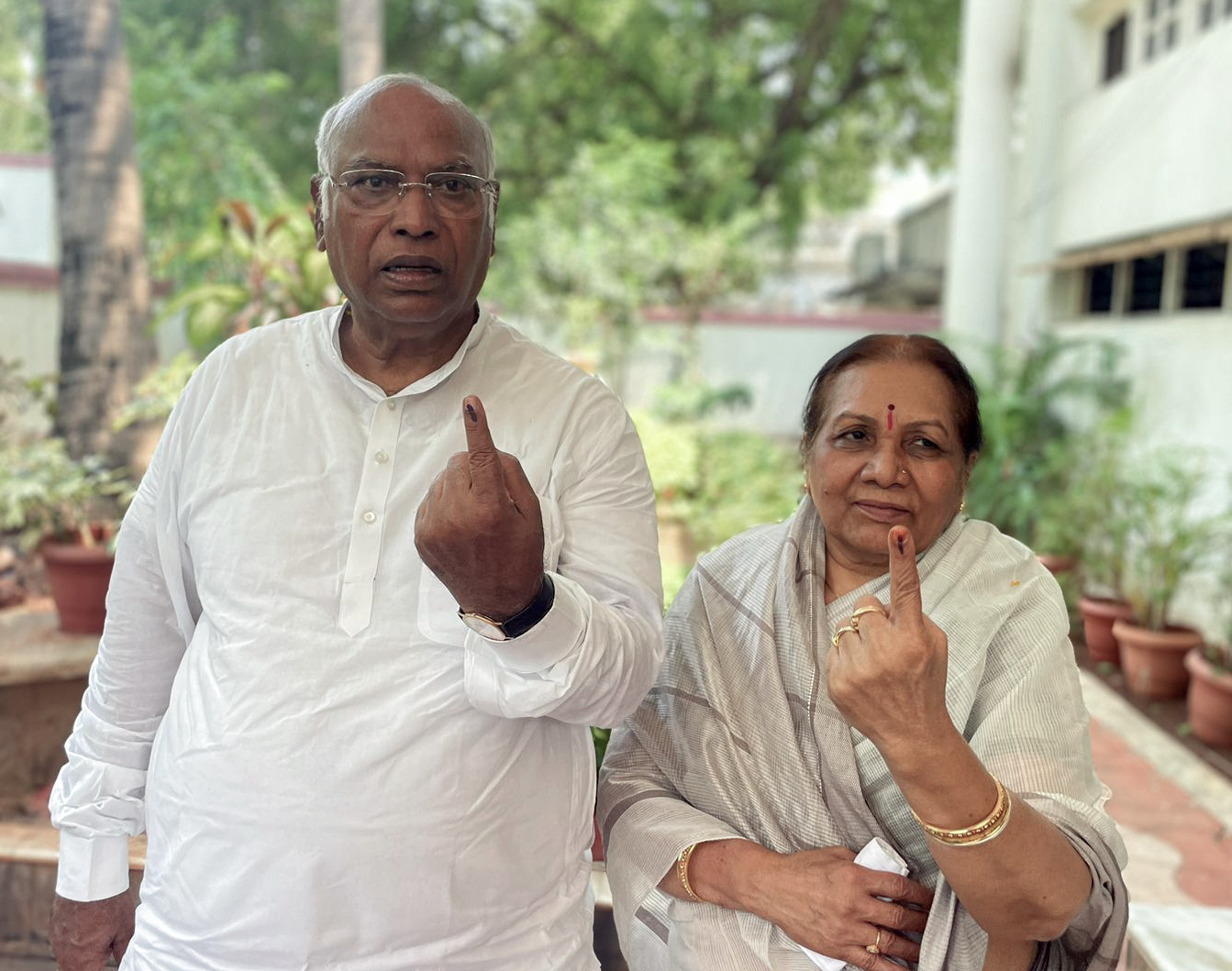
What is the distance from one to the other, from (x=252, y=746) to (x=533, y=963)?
0.46 m

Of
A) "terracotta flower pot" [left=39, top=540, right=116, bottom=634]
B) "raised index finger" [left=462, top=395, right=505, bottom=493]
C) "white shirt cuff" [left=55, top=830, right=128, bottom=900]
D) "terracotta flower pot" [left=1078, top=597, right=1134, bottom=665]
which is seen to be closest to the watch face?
"raised index finger" [left=462, top=395, right=505, bottom=493]

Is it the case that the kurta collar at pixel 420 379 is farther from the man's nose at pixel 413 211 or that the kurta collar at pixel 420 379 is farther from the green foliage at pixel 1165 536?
the green foliage at pixel 1165 536

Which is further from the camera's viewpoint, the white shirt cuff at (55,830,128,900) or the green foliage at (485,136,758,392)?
the green foliage at (485,136,758,392)

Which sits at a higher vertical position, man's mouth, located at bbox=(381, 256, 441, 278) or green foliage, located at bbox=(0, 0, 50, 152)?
green foliage, located at bbox=(0, 0, 50, 152)

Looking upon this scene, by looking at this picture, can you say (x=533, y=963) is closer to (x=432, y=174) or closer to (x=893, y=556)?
(x=893, y=556)

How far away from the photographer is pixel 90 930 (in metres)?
1.69

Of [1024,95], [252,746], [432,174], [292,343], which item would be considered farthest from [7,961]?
[1024,95]

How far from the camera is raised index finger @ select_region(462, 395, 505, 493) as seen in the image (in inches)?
47.5

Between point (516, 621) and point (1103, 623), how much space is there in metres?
5.94

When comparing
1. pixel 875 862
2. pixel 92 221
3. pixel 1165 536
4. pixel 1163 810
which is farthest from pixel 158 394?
pixel 1165 536

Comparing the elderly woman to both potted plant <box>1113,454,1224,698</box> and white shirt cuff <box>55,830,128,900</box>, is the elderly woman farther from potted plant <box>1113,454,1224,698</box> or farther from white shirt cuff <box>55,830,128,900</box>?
potted plant <box>1113,454,1224,698</box>

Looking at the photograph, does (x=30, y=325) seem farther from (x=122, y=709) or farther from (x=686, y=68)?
(x=686, y=68)

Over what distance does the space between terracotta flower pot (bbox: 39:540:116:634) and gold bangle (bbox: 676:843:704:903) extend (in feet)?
8.87

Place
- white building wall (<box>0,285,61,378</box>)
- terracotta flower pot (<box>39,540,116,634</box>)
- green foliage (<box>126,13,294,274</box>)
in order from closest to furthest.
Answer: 1. terracotta flower pot (<box>39,540,116,634</box>)
2. white building wall (<box>0,285,61,378</box>)
3. green foliage (<box>126,13,294,274</box>)
